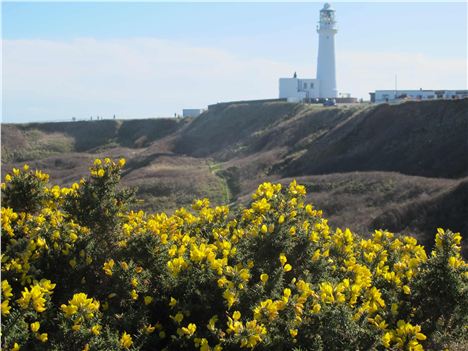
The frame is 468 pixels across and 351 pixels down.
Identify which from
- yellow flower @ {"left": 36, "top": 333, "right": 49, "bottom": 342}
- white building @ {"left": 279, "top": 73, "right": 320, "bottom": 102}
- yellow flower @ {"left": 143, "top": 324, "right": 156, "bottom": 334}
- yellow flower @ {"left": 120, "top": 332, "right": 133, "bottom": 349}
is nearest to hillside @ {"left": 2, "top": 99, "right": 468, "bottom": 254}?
white building @ {"left": 279, "top": 73, "right": 320, "bottom": 102}

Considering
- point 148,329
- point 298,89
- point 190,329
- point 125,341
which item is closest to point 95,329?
point 125,341

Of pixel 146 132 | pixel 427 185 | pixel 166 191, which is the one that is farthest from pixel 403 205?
pixel 146 132

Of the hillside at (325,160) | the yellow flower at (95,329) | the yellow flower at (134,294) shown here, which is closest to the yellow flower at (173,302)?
the yellow flower at (134,294)

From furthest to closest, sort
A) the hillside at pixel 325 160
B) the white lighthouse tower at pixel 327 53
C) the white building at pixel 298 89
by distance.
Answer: the white building at pixel 298 89
the white lighthouse tower at pixel 327 53
the hillside at pixel 325 160

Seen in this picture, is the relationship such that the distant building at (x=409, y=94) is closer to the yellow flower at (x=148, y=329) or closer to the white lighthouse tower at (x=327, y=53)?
the white lighthouse tower at (x=327, y=53)

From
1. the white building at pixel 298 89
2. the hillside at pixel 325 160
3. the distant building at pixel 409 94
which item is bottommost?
the hillside at pixel 325 160

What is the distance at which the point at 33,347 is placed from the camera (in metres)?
5.02

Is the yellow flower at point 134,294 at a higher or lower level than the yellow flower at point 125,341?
higher

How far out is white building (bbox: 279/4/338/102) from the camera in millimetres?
73625

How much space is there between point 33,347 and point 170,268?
1.49 m

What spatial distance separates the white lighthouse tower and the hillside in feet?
27.7

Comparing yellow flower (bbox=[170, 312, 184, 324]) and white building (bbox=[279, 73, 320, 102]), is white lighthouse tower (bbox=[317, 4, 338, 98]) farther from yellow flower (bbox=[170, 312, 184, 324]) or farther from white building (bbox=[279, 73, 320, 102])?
yellow flower (bbox=[170, 312, 184, 324])

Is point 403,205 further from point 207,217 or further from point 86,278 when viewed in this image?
point 86,278

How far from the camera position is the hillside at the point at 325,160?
2530 centimetres
